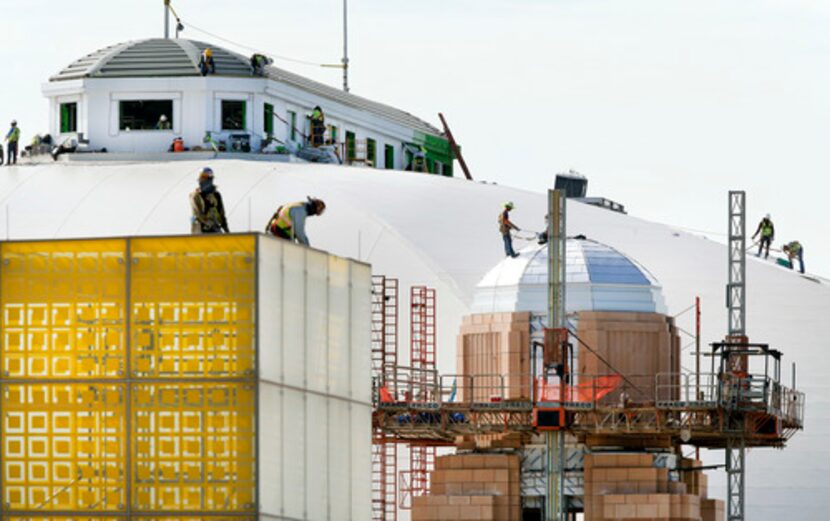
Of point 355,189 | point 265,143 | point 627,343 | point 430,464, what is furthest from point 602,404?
point 265,143

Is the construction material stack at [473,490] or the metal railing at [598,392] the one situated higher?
the metal railing at [598,392]

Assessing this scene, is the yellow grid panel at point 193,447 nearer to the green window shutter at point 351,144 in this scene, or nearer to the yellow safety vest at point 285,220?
the yellow safety vest at point 285,220

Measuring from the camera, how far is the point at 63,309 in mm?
86562

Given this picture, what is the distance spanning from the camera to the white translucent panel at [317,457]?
87.6m

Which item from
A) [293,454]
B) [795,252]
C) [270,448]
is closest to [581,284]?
[795,252]

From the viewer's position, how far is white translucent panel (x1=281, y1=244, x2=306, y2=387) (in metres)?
86.6

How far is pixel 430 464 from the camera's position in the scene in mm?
134625

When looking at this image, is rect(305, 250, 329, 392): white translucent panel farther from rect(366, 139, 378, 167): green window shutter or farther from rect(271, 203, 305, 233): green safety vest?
rect(366, 139, 378, 167): green window shutter

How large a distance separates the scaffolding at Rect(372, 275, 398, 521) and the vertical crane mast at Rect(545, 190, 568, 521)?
607 cm

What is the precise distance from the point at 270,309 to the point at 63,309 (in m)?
4.97

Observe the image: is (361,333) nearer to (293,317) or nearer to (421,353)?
(293,317)

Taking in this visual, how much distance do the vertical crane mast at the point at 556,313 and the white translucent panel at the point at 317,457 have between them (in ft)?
114

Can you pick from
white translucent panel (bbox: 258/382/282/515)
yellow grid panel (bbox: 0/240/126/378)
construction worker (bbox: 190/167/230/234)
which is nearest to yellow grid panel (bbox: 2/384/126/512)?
yellow grid panel (bbox: 0/240/126/378)

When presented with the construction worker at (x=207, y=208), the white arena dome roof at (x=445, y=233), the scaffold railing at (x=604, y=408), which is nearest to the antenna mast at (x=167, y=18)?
the white arena dome roof at (x=445, y=233)
